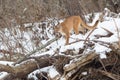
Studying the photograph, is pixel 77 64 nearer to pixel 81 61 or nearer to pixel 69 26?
pixel 81 61

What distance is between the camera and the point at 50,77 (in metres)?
5.32

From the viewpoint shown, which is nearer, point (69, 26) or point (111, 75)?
point (111, 75)

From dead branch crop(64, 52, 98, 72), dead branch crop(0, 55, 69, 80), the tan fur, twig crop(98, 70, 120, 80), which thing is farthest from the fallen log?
the tan fur

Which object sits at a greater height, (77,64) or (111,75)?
(77,64)

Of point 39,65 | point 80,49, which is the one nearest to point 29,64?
point 39,65

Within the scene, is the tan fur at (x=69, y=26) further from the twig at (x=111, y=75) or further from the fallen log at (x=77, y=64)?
the twig at (x=111, y=75)

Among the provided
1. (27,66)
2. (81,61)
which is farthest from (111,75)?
(27,66)

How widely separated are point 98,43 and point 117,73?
1.50ft

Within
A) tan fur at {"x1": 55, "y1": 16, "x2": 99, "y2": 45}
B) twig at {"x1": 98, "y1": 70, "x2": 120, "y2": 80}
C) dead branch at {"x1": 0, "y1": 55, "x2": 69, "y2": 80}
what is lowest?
twig at {"x1": 98, "y1": 70, "x2": 120, "y2": 80}

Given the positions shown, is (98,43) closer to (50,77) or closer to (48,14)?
(50,77)

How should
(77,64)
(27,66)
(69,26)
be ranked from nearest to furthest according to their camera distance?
(77,64) → (27,66) → (69,26)

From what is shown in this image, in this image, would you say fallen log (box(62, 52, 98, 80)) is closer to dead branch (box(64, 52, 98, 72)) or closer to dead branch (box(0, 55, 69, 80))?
dead branch (box(64, 52, 98, 72))

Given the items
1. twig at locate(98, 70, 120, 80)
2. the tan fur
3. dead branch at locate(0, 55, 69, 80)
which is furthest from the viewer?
the tan fur

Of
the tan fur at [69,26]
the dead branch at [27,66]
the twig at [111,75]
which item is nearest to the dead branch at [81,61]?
the twig at [111,75]
